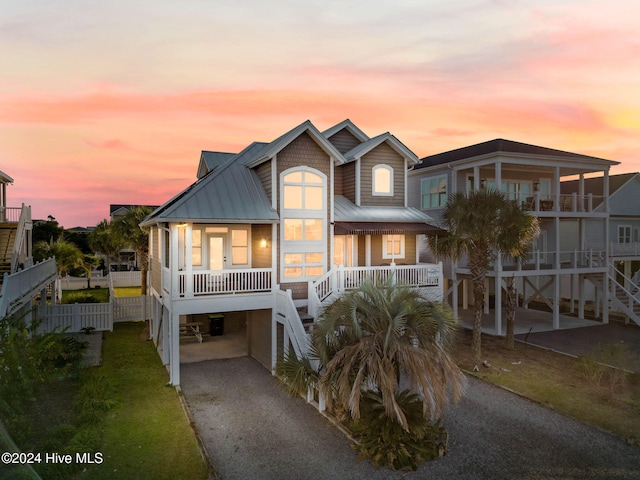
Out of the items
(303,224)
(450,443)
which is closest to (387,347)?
(450,443)

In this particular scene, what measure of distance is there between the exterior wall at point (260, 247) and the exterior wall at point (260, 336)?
198 cm

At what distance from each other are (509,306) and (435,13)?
1189 centimetres

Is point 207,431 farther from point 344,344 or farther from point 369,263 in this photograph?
point 369,263

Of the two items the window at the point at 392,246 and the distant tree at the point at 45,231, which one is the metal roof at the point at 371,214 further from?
the distant tree at the point at 45,231

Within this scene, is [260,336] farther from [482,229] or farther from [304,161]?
[482,229]

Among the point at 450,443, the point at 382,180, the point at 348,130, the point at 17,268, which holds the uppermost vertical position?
the point at 348,130

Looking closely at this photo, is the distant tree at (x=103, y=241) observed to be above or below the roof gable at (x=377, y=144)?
below

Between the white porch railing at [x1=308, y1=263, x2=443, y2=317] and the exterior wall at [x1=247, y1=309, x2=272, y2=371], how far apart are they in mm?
2456

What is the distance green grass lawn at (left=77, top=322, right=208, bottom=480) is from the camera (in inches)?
348

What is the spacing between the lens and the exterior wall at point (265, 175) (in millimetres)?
17188

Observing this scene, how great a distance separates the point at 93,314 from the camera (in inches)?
912

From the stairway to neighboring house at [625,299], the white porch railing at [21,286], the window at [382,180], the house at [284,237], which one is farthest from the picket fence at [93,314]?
the stairway to neighboring house at [625,299]

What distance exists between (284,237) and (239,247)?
2.41 meters

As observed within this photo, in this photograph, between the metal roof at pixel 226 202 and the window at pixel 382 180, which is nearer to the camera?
the metal roof at pixel 226 202
